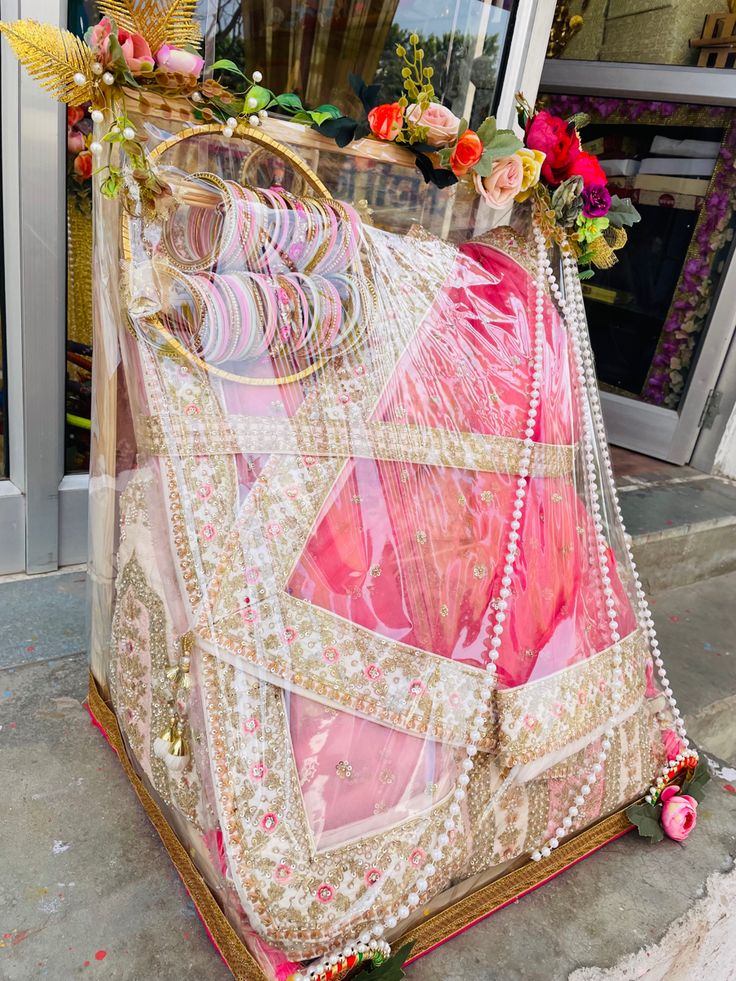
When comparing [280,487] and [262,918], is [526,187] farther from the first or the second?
[262,918]

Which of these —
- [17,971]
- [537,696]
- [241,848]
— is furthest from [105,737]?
[537,696]

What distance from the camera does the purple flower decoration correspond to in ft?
4.44

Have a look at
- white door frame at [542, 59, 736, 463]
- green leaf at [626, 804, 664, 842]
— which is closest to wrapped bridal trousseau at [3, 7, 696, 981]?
green leaf at [626, 804, 664, 842]

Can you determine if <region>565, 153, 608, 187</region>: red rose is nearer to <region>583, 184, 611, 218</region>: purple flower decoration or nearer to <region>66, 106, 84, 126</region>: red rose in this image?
<region>583, 184, 611, 218</region>: purple flower decoration

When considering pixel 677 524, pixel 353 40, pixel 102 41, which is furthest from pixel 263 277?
pixel 677 524

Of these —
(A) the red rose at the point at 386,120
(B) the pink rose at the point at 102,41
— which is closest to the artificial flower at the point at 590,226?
Result: (A) the red rose at the point at 386,120

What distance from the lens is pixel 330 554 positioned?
110cm

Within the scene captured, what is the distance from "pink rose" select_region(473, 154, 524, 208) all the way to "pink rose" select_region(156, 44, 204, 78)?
0.52 metres

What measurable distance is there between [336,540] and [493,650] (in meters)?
0.32

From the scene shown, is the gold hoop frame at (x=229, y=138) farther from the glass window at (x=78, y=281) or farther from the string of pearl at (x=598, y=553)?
the glass window at (x=78, y=281)

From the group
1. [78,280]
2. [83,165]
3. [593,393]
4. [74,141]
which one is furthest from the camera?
[78,280]

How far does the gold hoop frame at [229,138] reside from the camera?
3.44 ft

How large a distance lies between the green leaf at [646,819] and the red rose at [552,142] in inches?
49.9

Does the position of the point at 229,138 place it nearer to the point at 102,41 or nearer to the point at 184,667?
the point at 102,41
